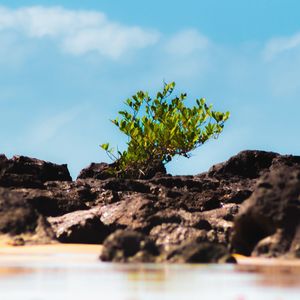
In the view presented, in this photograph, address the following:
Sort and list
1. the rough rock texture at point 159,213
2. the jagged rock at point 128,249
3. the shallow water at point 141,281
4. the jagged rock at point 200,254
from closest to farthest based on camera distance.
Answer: the shallow water at point 141,281, the jagged rock at point 200,254, the jagged rock at point 128,249, the rough rock texture at point 159,213

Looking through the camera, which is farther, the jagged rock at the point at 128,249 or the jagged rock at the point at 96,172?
the jagged rock at the point at 96,172

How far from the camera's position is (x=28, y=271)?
1038cm

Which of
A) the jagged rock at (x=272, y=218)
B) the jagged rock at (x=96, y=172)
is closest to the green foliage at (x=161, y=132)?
the jagged rock at (x=96, y=172)

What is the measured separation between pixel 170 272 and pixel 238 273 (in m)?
0.96

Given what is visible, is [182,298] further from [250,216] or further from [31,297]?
[250,216]

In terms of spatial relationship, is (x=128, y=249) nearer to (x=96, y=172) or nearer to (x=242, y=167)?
(x=242, y=167)

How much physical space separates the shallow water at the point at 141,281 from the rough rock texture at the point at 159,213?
1081mm

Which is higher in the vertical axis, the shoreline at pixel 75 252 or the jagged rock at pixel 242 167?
the jagged rock at pixel 242 167

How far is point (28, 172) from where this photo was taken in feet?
88.9

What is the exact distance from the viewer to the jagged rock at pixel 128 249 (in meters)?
12.8

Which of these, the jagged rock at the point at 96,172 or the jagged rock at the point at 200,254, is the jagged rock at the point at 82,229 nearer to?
the jagged rock at the point at 200,254

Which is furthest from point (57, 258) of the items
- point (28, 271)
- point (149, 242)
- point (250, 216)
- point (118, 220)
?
point (118, 220)

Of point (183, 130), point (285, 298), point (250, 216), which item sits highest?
point (183, 130)

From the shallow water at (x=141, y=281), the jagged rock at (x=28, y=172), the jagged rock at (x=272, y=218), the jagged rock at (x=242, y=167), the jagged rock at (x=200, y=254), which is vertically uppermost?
the jagged rock at (x=242, y=167)
